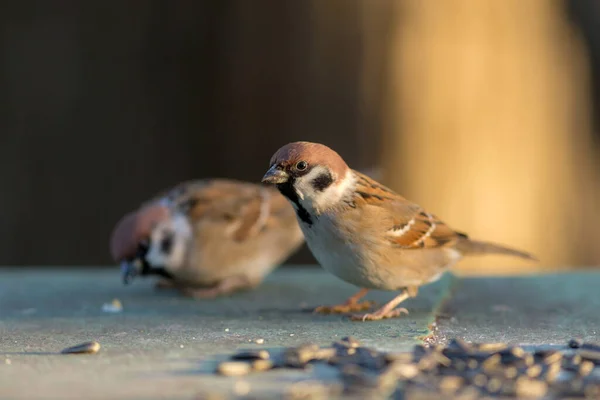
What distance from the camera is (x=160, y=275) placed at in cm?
471

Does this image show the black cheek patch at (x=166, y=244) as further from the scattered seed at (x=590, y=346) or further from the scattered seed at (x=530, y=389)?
the scattered seed at (x=530, y=389)

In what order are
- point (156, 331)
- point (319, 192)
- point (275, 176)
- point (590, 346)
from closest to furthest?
point (590, 346) → point (156, 331) → point (275, 176) → point (319, 192)

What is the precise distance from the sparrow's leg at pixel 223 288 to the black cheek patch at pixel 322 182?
3.81 feet

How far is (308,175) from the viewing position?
358 cm

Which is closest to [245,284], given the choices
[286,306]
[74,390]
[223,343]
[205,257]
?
[205,257]

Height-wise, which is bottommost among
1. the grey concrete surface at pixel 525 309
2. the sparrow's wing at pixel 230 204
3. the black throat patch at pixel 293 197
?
the grey concrete surface at pixel 525 309

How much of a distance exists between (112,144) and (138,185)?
0.39 m

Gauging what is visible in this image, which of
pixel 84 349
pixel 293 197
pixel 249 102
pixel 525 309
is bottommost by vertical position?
pixel 525 309

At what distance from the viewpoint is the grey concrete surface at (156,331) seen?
2486mm

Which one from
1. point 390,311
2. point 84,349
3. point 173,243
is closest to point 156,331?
point 84,349

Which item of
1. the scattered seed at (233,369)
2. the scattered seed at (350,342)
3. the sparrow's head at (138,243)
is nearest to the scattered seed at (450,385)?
the scattered seed at (350,342)

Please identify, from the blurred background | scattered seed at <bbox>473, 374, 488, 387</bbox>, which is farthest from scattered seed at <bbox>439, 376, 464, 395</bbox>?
the blurred background

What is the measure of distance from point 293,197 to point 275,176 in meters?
0.16

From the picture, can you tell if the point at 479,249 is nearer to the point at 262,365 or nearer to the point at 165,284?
the point at 165,284
